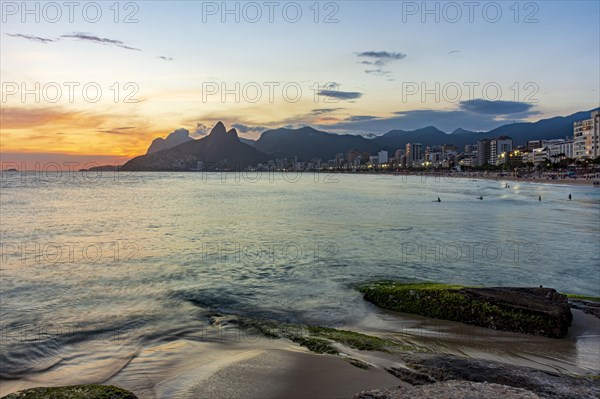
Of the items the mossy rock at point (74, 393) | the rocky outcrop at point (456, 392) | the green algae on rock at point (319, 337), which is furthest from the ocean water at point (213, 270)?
the rocky outcrop at point (456, 392)

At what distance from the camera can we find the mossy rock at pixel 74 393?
5.82 m

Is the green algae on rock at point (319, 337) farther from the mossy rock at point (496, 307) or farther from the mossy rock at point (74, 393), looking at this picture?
the mossy rock at point (74, 393)

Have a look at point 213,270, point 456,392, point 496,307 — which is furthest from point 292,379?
point 213,270

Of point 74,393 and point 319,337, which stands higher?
point 74,393

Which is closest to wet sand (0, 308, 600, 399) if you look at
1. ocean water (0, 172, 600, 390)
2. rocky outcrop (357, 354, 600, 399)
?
rocky outcrop (357, 354, 600, 399)

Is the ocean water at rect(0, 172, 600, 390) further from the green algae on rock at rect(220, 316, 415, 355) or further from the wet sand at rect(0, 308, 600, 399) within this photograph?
the green algae on rock at rect(220, 316, 415, 355)

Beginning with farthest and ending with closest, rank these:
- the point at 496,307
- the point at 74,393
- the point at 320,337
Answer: the point at 496,307 < the point at 320,337 < the point at 74,393

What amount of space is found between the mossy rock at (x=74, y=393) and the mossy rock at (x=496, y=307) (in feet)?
28.3

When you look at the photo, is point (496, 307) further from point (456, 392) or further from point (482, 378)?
point (456, 392)

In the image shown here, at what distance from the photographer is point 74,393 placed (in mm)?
5980

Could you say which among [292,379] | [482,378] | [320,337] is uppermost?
[482,378]

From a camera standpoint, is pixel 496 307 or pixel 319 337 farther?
pixel 496 307

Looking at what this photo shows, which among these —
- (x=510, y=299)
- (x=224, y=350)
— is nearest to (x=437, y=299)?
(x=510, y=299)

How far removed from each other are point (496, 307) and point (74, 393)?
Answer: 384 inches
